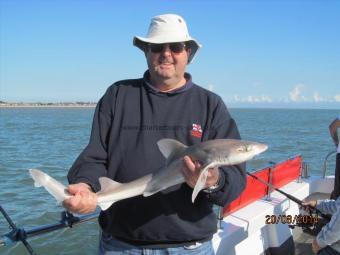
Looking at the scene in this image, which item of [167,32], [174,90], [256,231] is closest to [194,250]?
[174,90]

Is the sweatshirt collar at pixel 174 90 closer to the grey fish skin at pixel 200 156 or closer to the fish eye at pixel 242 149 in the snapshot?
the grey fish skin at pixel 200 156

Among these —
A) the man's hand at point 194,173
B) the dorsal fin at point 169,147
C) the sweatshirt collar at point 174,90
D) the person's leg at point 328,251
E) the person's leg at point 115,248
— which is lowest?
the person's leg at point 328,251

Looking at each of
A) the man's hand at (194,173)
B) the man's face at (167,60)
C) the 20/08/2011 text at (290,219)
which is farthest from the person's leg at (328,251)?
the man's face at (167,60)

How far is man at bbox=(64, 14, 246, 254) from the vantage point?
9.70ft

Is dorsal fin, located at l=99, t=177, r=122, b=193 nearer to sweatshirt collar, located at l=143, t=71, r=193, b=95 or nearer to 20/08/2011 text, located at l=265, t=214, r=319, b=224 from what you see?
sweatshirt collar, located at l=143, t=71, r=193, b=95

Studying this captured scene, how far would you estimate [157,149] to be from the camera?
3.03 m

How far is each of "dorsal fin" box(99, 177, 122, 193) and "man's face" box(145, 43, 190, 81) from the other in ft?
2.76

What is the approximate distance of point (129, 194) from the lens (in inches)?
114

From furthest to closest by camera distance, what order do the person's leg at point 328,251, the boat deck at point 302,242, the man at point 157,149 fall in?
the boat deck at point 302,242, the person's leg at point 328,251, the man at point 157,149

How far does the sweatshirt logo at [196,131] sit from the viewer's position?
3045mm

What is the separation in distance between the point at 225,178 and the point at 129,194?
67 cm

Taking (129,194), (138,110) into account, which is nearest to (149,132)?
(138,110)

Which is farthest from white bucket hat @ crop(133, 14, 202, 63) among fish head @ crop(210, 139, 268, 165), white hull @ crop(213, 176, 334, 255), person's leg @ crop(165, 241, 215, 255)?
white hull @ crop(213, 176, 334, 255)

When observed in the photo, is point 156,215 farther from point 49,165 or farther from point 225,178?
point 49,165
